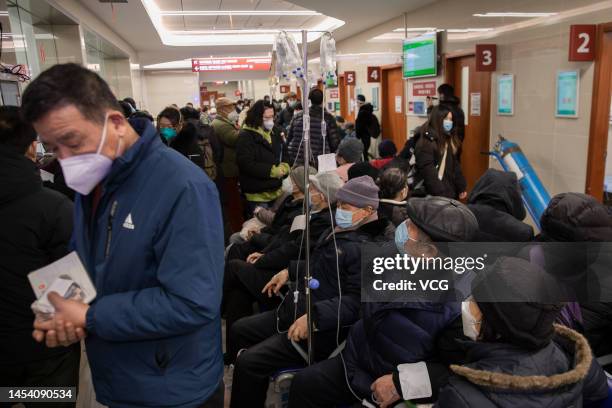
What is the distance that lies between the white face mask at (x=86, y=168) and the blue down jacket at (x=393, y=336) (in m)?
1.07

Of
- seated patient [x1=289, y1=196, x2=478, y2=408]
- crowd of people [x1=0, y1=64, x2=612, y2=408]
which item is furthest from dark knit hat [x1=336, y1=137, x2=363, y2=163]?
seated patient [x1=289, y1=196, x2=478, y2=408]

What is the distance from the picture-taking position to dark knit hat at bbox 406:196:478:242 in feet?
5.68

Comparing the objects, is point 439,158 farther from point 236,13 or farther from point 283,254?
point 236,13

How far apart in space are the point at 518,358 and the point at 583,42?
3645mm

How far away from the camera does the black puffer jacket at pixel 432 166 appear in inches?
159

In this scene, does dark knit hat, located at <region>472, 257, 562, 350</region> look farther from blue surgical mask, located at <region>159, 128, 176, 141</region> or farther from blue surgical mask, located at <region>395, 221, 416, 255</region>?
blue surgical mask, located at <region>159, 128, 176, 141</region>

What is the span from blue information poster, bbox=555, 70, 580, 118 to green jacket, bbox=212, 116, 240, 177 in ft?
10.1

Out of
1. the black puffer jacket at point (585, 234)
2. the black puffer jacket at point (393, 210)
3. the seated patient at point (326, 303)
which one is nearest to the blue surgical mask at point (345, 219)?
the seated patient at point (326, 303)

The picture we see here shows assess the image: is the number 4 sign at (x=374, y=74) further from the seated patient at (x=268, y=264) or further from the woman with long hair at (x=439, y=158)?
the seated patient at (x=268, y=264)

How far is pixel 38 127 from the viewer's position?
1097mm

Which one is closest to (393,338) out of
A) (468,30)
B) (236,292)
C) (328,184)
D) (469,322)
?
(469,322)

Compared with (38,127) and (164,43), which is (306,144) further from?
(164,43)

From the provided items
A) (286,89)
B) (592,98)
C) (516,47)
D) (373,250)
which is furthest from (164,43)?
(373,250)

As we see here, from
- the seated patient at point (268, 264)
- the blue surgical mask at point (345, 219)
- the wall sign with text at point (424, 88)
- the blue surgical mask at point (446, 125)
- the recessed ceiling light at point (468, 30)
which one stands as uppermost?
the recessed ceiling light at point (468, 30)
